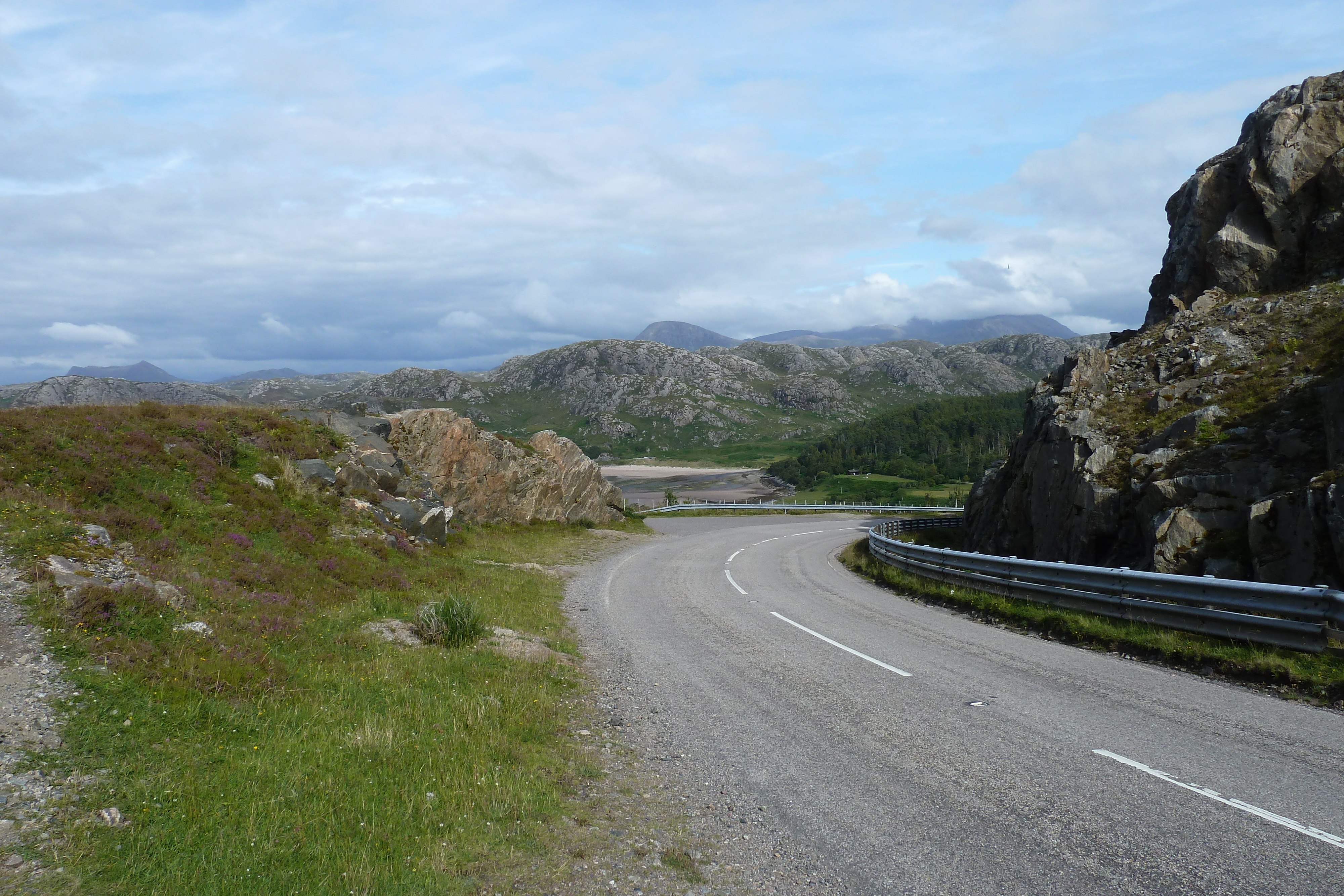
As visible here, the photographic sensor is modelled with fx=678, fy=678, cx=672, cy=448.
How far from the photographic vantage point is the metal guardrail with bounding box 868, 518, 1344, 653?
989 centimetres

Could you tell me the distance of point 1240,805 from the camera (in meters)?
5.68

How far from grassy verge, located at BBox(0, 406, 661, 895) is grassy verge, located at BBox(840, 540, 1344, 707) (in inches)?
365

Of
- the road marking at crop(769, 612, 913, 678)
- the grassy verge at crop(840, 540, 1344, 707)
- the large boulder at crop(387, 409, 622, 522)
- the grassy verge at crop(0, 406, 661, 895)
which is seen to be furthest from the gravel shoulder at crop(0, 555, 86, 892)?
the large boulder at crop(387, 409, 622, 522)

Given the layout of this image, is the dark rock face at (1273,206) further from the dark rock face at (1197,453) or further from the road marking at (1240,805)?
the road marking at (1240,805)

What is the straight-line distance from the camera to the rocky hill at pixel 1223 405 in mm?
14141

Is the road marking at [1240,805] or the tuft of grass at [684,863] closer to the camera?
the tuft of grass at [684,863]

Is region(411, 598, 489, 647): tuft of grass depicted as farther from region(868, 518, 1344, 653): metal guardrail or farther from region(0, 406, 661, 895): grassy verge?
region(868, 518, 1344, 653): metal guardrail

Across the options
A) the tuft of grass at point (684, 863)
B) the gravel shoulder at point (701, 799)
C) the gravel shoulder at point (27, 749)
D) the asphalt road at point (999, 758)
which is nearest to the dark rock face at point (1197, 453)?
the asphalt road at point (999, 758)

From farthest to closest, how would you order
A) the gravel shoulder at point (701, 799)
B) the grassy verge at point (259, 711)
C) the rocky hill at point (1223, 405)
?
the rocky hill at point (1223, 405)
the gravel shoulder at point (701, 799)
the grassy verge at point (259, 711)

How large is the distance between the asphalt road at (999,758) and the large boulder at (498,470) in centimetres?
1833

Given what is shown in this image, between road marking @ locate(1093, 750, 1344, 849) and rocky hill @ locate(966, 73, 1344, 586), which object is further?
rocky hill @ locate(966, 73, 1344, 586)

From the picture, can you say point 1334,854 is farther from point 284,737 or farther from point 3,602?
point 3,602

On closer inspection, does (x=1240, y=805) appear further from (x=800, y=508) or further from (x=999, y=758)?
(x=800, y=508)

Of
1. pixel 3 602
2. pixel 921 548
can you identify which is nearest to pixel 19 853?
pixel 3 602
